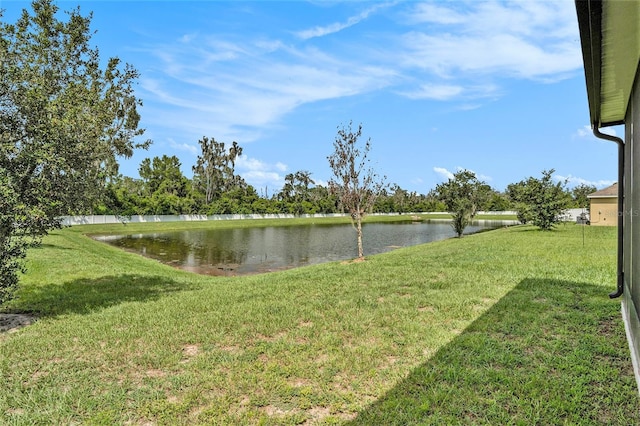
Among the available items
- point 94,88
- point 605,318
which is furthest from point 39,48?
point 605,318

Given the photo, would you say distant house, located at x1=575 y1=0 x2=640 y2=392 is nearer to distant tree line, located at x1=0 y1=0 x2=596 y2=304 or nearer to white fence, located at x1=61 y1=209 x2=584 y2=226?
distant tree line, located at x1=0 y1=0 x2=596 y2=304

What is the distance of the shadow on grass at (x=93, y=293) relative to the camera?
21.6 ft

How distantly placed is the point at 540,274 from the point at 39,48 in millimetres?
10662

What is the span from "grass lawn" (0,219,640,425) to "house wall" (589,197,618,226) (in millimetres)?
22928

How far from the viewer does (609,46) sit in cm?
264

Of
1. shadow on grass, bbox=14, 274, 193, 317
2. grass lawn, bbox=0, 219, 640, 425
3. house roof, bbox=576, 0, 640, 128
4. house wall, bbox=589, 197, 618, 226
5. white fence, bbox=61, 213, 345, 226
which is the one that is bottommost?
shadow on grass, bbox=14, 274, 193, 317

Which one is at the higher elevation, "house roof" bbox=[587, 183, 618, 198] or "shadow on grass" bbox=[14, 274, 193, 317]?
"house roof" bbox=[587, 183, 618, 198]

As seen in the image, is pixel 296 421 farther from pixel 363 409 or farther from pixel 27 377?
pixel 27 377

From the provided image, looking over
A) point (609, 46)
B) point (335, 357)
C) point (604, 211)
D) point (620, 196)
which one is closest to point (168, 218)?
point (604, 211)

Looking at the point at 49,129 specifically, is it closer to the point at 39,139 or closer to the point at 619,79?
the point at 39,139

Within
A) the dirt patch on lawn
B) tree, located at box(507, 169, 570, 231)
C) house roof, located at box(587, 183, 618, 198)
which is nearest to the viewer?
the dirt patch on lawn

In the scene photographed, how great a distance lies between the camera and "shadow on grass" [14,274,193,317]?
660 cm

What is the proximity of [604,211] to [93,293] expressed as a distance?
30673mm

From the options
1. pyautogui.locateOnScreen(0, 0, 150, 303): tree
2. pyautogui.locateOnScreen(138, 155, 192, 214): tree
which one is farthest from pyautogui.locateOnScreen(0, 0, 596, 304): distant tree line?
pyautogui.locateOnScreen(138, 155, 192, 214): tree
